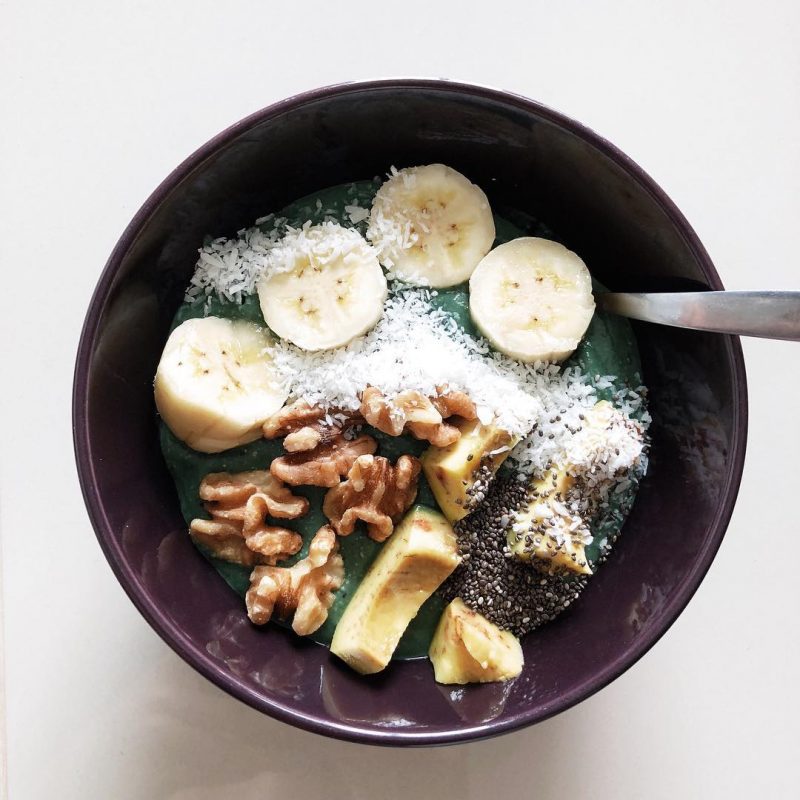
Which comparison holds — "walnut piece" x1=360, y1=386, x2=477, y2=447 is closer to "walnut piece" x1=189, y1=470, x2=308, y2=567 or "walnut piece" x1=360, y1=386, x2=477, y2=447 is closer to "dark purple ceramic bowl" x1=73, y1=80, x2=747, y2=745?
"walnut piece" x1=189, y1=470, x2=308, y2=567

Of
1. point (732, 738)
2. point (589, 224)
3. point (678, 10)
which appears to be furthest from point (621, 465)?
point (678, 10)

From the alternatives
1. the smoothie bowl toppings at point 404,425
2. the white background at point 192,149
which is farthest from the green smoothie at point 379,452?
the white background at point 192,149

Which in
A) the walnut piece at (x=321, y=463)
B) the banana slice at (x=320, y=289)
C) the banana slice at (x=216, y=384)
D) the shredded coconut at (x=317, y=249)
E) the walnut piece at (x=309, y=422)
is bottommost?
the walnut piece at (x=321, y=463)

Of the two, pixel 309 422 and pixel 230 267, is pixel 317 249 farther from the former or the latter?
pixel 309 422

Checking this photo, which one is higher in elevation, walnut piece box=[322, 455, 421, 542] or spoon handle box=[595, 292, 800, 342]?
spoon handle box=[595, 292, 800, 342]

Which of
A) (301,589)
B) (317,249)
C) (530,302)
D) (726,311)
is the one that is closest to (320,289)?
(317,249)

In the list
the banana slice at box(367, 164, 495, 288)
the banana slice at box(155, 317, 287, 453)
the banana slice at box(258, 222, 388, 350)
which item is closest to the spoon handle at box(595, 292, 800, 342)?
the banana slice at box(367, 164, 495, 288)

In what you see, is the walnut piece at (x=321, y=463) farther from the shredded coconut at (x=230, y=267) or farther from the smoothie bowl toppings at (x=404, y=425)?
the shredded coconut at (x=230, y=267)

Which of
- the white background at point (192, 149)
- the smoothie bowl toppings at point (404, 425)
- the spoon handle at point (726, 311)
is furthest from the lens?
the white background at point (192, 149)
